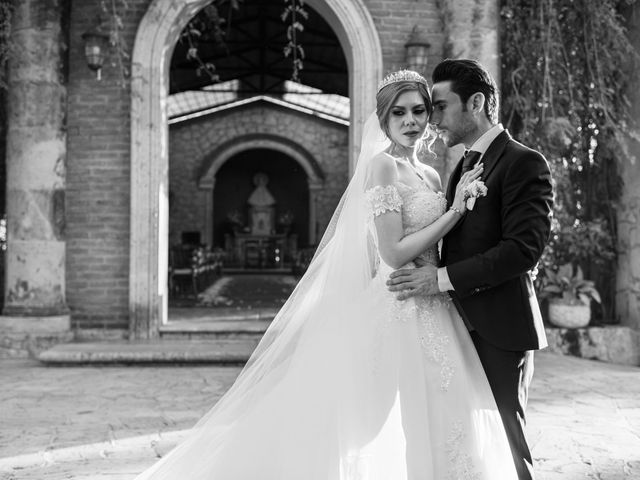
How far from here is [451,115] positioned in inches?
85.7

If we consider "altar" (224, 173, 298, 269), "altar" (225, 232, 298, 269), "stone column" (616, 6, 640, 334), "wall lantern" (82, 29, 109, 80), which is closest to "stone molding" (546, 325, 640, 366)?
"stone column" (616, 6, 640, 334)

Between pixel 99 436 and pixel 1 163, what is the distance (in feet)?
13.3

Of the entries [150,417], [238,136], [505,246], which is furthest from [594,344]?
[238,136]

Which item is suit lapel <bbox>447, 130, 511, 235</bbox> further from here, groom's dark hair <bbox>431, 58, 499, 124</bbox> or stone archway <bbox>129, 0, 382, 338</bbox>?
stone archway <bbox>129, 0, 382, 338</bbox>

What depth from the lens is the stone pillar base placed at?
5883 mm

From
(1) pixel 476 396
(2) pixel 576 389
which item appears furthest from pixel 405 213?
(2) pixel 576 389

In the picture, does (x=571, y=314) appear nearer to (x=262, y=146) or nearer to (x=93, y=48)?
(x=93, y=48)

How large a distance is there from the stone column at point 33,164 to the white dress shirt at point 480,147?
4741 mm

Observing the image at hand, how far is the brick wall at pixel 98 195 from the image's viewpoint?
20.4 ft

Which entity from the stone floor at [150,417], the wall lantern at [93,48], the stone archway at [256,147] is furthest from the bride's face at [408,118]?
the stone archway at [256,147]

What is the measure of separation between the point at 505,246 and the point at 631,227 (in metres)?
5.30

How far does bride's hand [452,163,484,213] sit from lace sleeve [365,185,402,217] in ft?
0.73

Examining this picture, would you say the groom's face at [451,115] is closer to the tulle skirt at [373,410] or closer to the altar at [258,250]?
the tulle skirt at [373,410]

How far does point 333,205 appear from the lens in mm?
18891
